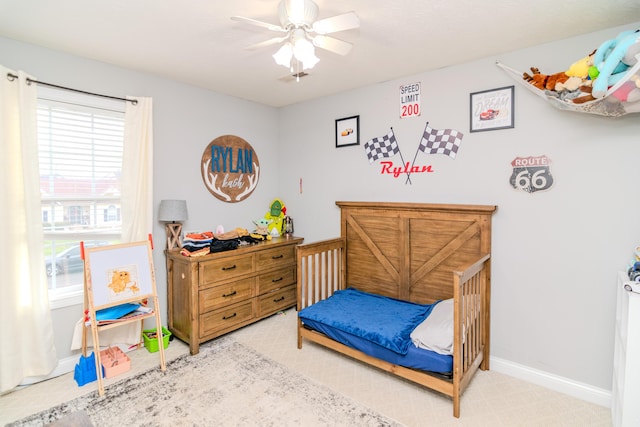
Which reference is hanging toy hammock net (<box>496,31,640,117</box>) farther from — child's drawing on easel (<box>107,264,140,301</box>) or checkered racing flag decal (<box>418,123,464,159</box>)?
child's drawing on easel (<box>107,264,140,301</box>)

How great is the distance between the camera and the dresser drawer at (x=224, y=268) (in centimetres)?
287

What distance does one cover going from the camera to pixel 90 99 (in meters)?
2.63

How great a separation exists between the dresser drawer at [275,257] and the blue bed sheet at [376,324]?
744 mm

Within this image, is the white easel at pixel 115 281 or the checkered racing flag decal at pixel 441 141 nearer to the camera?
the white easel at pixel 115 281

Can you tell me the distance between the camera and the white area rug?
202cm

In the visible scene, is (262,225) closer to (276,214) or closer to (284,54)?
(276,214)

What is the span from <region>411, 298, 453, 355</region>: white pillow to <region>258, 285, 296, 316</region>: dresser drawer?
65.8 inches

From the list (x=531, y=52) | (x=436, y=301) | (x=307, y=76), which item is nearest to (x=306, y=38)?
(x=307, y=76)

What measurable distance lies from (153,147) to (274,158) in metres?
1.49

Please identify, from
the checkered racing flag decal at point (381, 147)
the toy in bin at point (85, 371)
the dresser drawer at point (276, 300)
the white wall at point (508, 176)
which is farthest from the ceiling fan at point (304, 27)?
the toy in bin at point (85, 371)

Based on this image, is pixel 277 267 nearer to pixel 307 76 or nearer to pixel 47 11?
pixel 307 76

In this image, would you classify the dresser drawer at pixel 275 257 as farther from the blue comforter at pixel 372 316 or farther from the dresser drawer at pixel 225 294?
the blue comforter at pixel 372 316

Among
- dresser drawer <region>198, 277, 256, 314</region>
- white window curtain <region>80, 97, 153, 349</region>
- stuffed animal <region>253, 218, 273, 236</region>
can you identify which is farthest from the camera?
stuffed animal <region>253, 218, 273, 236</region>

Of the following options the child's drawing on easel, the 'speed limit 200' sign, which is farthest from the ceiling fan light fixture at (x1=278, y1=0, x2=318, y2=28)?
the child's drawing on easel
